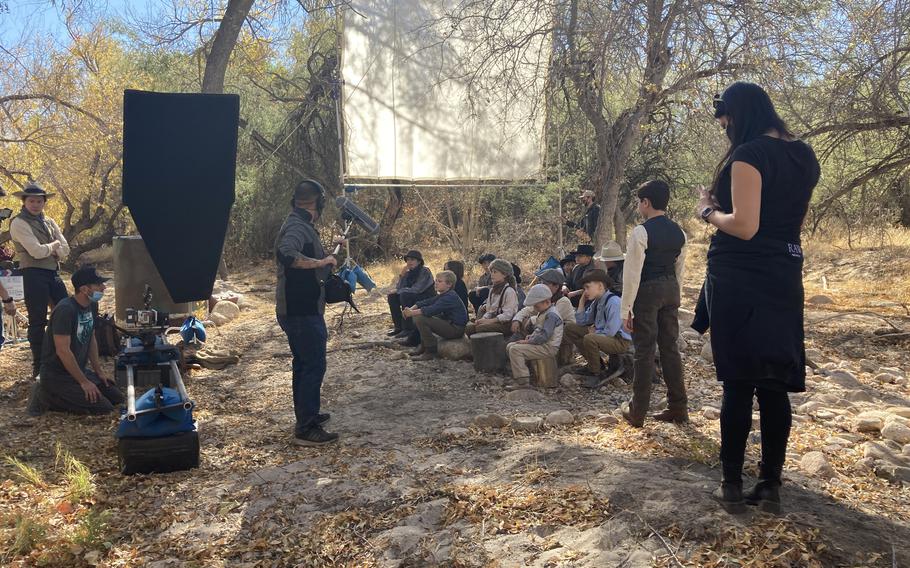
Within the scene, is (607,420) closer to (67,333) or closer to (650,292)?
(650,292)

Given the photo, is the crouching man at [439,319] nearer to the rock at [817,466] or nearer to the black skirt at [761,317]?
the rock at [817,466]

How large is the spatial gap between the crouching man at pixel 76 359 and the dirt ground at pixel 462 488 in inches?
5.4

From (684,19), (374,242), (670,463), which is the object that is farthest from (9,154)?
(670,463)

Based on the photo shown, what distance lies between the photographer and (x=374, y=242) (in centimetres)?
1695

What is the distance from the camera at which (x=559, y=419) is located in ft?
17.1

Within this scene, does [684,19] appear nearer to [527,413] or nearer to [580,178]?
[527,413]

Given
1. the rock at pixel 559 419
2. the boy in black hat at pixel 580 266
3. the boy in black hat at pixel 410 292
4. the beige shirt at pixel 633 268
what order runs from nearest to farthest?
the beige shirt at pixel 633 268 → the rock at pixel 559 419 → the boy in black hat at pixel 580 266 → the boy in black hat at pixel 410 292

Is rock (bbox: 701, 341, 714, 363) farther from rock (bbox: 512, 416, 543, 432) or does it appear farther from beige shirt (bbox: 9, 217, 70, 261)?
beige shirt (bbox: 9, 217, 70, 261)

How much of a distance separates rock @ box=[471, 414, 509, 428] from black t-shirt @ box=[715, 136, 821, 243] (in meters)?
2.60

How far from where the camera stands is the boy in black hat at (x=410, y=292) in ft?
28.4

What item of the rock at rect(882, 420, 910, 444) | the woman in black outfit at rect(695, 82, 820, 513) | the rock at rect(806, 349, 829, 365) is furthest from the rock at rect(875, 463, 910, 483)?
the rock at rect(806, 349, 829, 365)

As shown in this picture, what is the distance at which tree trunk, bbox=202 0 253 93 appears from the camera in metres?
11.8

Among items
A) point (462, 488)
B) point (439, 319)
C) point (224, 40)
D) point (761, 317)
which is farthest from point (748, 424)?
point (224, 40)

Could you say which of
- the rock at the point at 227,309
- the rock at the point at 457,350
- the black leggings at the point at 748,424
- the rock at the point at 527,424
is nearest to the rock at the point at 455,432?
the rock at the point at 527,424
